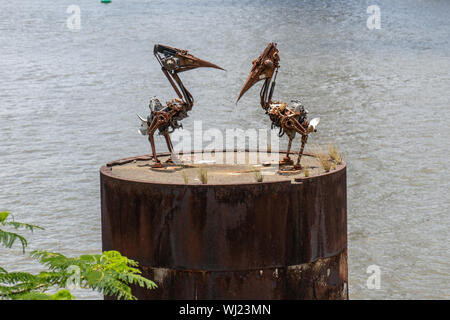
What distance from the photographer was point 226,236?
9.12 m

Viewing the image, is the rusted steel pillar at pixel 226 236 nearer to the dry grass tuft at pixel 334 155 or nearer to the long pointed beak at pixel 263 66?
the dry grass tuft at pixel 334 155

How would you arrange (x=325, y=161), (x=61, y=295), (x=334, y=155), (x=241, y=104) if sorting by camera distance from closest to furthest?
(x=61, y=295) < (x=325, y=161) < (x=334, y=155) < (x=241, y=104)

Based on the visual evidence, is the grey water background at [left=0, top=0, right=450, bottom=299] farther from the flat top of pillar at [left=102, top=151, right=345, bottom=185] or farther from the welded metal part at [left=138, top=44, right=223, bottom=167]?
the welded metal part at [left=138, top=44, right=223, bottom=167]

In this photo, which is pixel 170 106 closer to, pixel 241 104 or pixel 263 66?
pixel 263 66

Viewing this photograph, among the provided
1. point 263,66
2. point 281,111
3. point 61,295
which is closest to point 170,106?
point 263,66

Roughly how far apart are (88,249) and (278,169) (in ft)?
26.6

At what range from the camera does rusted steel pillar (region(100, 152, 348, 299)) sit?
912 centimetres

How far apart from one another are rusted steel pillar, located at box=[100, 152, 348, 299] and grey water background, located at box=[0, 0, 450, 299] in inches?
263

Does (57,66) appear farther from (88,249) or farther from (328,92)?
(88,249)

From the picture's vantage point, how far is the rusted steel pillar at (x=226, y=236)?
9.12m

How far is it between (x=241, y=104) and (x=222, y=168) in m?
18.0

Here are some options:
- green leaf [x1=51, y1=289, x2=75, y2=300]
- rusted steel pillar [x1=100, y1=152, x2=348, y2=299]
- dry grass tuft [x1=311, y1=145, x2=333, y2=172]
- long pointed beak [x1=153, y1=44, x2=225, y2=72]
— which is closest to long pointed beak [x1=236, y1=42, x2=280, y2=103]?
long pointed beak [x1=153, y1=44, x2=225, y2=72]

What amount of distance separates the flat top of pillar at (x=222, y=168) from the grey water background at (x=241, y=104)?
16.6ft

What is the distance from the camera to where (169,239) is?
30.2 ft
